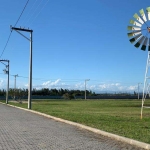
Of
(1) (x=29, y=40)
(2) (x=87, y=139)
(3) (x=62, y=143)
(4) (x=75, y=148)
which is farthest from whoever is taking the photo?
(1) (x=29, y=40)

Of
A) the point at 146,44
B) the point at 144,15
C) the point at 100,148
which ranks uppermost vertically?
the point at 144,15

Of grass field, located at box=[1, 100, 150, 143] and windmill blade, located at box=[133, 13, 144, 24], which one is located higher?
windmill blade, located at box=[133, 13, 144, 24]

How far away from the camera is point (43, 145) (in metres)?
9.41

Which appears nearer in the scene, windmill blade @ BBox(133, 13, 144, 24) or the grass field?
the grass field

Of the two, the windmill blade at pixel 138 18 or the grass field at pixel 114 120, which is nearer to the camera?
the grass field at pixel 114 120

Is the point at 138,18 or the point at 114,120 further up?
the point at 138,18

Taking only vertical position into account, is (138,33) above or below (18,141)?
above

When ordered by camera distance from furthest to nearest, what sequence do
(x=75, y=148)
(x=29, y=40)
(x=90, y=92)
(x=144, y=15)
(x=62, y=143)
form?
(x=90, y=92) → (x=29, y=40) → (x=144, y=15) → (x=62, y=143) → (x=75, y=148)

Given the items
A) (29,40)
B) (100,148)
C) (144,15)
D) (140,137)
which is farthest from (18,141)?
(29,40)

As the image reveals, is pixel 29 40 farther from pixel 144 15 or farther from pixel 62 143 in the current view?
pixel 62 143

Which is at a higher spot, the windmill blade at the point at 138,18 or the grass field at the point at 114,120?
the windmill blade at the point at 138,18

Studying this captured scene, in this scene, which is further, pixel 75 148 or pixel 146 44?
pixel 146 44

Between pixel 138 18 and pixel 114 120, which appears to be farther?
pixel 138 18

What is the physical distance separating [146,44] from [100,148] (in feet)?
42.8
